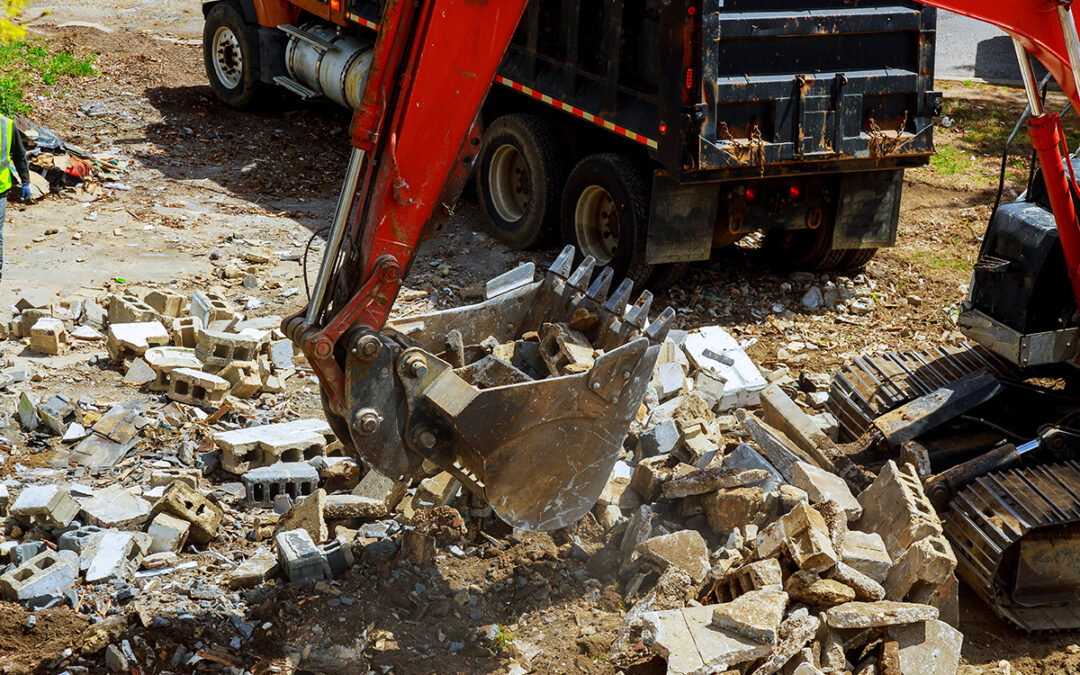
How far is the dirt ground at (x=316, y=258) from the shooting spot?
4.31 meters

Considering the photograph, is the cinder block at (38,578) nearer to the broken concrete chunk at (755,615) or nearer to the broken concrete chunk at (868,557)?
the broken concrete chunk at (755,615)

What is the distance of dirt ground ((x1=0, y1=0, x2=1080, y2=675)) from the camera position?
4.31 meters

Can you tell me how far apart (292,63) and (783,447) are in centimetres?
800

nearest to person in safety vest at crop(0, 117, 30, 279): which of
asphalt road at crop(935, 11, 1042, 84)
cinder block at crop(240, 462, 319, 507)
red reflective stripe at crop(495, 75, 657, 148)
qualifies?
cinder block at crop(240, 462, 319, 507)

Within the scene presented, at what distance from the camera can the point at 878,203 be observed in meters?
8.07

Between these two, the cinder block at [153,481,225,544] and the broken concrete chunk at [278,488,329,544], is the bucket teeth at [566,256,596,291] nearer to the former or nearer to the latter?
the broken concrete chunk at [278,488,329,544]

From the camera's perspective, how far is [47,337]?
6.70 meters

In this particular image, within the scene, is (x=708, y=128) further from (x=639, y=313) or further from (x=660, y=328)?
(x=660, y=328)

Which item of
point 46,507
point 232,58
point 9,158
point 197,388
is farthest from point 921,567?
point 232,58

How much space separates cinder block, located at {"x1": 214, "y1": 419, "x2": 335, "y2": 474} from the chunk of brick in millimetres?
2787

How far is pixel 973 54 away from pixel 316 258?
11.7m

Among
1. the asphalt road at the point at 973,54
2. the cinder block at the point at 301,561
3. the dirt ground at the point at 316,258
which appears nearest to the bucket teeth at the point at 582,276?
the dirt ground at the point at 316,258

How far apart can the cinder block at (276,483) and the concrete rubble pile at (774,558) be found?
4.88ft

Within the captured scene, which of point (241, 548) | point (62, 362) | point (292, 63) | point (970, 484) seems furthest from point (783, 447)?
point (292, 63)
